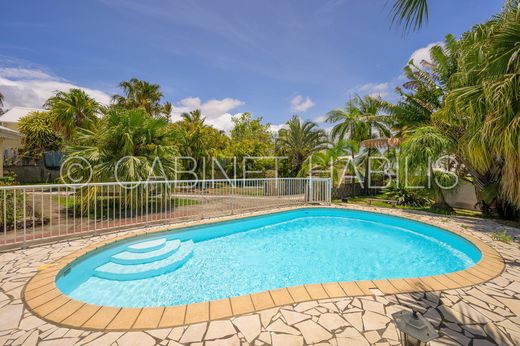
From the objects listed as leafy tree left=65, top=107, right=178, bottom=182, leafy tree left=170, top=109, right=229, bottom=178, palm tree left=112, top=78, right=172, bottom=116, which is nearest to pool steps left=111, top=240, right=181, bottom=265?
leafy tree left=65, top=107, right=178, bottom=182

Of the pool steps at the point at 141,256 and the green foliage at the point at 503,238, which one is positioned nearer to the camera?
the pool steps at the point at 141,256

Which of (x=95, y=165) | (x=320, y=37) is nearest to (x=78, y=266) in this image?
(x=95, y=165)

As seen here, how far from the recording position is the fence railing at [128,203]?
4645mm

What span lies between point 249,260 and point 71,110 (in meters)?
12.9

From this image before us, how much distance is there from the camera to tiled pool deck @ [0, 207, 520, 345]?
2.02 m

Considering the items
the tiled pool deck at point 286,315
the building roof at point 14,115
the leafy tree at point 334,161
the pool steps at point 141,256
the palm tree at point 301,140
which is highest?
the building roof at point 14,115

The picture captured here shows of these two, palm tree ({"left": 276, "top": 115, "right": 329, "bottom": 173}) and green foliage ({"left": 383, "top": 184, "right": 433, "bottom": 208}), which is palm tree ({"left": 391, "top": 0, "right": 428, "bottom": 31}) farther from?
palm tree ({"left": 276, "top": 115, "right": 329, "bottom": 173})

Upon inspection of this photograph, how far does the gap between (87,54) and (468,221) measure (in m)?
15.3

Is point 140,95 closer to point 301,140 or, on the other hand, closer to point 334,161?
point 301,140

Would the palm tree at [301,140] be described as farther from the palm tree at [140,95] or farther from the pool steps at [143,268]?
the pool steps at [143,268]

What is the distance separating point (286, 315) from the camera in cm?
237

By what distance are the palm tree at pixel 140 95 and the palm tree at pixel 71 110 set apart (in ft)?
20.7

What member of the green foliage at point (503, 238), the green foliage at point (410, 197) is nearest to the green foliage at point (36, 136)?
the green foliage at point (410, 197)

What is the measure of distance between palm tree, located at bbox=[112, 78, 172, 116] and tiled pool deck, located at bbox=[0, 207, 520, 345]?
60.1 feet
